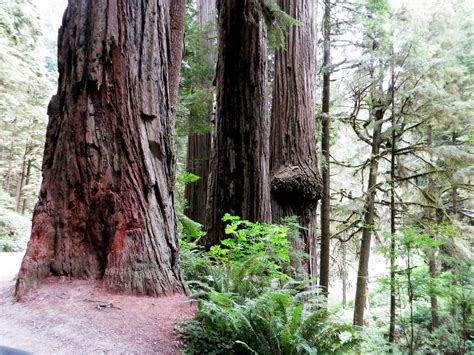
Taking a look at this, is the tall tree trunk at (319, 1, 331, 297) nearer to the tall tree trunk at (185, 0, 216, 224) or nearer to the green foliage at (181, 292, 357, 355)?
the tall tree trunk at (185, 0, 216, 224)

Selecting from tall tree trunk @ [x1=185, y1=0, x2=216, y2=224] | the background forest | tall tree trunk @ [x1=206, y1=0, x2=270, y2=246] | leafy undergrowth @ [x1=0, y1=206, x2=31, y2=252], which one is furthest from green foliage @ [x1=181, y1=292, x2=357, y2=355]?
leafy undergrowth @ [x1=0, y1=206, x2=31, y2=252]

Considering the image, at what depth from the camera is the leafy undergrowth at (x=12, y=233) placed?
10555 millimetres

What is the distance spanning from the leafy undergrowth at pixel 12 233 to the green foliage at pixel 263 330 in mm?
10258

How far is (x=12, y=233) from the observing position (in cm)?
1221

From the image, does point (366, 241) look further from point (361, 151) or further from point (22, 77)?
point (22, 77)

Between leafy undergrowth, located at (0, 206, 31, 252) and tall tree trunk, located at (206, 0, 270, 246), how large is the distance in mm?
8748

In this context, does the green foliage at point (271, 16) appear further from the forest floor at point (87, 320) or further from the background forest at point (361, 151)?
the forest floor at point (87, 320)

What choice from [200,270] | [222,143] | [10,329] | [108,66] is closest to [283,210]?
[222,143]

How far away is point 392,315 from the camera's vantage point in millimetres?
7746

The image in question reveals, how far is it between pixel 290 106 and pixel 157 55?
3255 mm

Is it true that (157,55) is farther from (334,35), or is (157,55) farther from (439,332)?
(334,35)

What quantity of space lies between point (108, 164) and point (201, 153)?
607 centimetres

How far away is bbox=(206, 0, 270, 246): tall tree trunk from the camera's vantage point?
4.57m

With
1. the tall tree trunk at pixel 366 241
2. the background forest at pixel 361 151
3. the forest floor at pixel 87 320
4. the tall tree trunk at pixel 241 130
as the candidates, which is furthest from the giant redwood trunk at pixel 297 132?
the tall tree trunk at pixel 366 241
